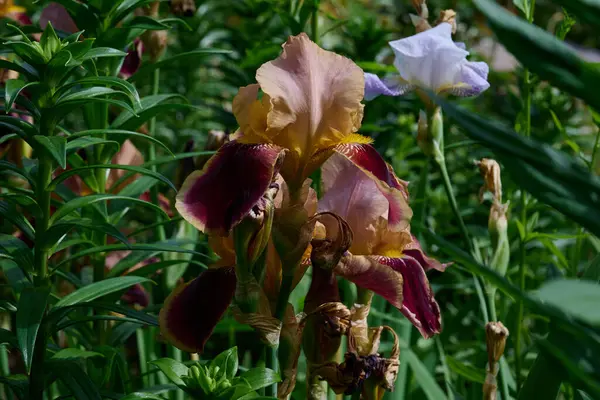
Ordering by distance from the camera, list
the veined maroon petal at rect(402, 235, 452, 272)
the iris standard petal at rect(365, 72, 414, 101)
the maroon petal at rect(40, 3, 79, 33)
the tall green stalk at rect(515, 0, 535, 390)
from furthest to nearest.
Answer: the maroon petal at rect(40, 3, 79, 33) → the tall green stalk at rect(515, 0, 535, 390) → the iris standard petal at rect(365, 72, 414, 101) → the veined maroon petal at rect(402, 235, 452, 272)

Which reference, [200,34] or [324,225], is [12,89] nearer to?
[324,225]

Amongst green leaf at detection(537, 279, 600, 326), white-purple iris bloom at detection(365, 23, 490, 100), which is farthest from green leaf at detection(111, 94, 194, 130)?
green leaf at detection(537, 279, 600, 326)

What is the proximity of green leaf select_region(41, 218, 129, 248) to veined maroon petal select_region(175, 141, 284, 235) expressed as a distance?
151 mm

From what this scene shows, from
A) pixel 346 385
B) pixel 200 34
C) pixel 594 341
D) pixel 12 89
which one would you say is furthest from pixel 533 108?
pixel 594 341

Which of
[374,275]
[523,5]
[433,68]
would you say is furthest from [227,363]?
[523,5]

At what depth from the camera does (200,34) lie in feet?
7.26

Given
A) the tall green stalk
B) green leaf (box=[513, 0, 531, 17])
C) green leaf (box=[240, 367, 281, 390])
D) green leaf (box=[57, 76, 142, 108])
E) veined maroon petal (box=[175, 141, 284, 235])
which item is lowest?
the tall green stalk

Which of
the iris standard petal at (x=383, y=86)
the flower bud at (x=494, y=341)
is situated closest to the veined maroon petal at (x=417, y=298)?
the flower bud at (x=494, y=341)

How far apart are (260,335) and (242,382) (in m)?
0.05

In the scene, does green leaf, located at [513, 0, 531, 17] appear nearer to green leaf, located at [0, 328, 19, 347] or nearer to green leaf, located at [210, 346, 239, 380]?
green leaf, located at [210, 346, 239, 380]

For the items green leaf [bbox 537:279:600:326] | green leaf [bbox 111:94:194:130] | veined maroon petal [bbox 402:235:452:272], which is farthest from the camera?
green leaf [bbox 111:94:194:130]

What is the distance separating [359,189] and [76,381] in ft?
1.34

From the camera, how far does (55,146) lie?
2.80 feet

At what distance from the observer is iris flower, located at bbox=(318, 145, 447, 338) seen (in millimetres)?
897
